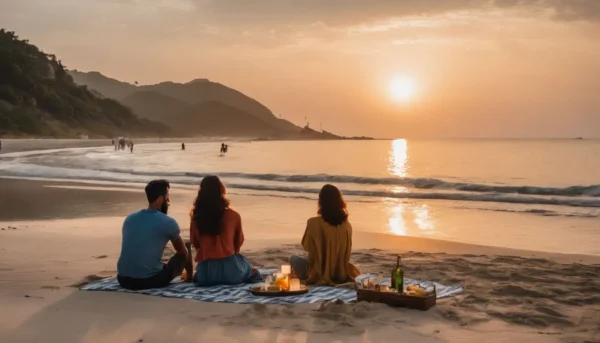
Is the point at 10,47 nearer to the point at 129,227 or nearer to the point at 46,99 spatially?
the point at 46,99

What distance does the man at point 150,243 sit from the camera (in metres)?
7.28

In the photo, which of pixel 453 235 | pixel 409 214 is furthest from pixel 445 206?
pixel 453 235

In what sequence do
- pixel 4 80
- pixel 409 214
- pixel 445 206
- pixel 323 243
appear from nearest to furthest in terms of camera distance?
1. pixel 323 243
2. pixel 409 214
3. pixel 445 206
4. pixel 4 80

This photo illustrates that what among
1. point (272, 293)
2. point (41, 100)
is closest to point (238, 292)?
point (272, 293)

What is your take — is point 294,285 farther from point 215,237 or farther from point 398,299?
point 398,299

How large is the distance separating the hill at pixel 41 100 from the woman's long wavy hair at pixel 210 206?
93262mm

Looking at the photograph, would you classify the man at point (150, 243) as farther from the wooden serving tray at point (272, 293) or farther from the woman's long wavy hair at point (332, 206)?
the woman's long wavy hair at point (332, 206)

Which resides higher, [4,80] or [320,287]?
[4,80]

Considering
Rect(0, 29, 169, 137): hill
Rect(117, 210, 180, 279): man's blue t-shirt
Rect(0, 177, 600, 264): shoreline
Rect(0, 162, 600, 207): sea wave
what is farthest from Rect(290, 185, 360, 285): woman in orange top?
Rect(0, 29, 169, 137): hill

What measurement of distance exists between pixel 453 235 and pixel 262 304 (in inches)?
313

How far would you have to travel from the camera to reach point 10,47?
393 feet

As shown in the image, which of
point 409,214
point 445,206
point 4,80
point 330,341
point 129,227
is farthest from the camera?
point 4,80

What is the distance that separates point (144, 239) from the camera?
7285mm

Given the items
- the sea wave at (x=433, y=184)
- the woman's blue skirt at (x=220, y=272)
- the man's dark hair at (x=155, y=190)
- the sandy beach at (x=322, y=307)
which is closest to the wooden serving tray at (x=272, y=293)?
the sandy beach at (x=322, y=307)
